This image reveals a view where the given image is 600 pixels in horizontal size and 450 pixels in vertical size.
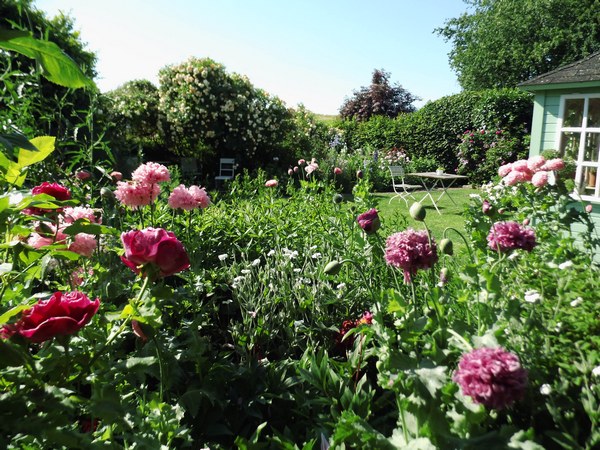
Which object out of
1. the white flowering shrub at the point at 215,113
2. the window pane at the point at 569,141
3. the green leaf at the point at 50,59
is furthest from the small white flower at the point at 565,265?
the white flowering shrub at the point at 215,113

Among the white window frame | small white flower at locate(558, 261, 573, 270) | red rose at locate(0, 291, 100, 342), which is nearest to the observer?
red rose at locate(0, 291, 100, 342)

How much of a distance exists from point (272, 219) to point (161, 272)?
7.45 feet

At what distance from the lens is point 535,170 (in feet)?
9.31

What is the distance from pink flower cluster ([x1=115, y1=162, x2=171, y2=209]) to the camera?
204cm

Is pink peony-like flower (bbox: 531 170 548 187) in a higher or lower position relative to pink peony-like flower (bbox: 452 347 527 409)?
higher

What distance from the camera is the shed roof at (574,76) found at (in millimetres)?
5805

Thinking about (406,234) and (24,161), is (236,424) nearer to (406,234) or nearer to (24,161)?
(406,234)

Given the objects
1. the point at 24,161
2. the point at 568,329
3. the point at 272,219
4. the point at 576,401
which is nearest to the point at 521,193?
the point at 272,219

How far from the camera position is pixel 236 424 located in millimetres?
1700

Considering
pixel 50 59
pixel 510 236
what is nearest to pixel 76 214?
pixel 50 59

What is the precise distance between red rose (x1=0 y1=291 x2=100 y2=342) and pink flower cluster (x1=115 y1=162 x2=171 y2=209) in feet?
3.57

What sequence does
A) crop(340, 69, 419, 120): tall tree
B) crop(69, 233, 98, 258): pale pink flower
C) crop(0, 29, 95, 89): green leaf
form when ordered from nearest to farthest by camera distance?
crop(0, 29, 95, 89): green leaf < crop(69, 233, 98, 258): pale pink flower < crop(340, 69, 419, 120): tall tree

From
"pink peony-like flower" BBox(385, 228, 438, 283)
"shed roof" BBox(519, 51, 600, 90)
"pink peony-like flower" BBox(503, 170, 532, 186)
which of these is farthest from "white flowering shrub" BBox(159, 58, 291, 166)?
"pink peony-like flower" BBox(385, 228, 438, 283)

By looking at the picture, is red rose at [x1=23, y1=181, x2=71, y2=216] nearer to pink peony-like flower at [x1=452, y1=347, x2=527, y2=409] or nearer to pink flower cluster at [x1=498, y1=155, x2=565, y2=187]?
pink peony-like flower at [x1=452, y1=347, x2=527, y2=409]
